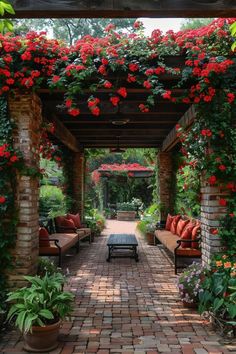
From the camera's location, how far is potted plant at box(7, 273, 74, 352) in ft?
11.2

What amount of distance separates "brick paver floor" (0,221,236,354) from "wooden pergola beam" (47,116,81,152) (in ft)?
8.65

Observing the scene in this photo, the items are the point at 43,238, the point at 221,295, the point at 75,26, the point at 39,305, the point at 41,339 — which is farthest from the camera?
the point at 75,26

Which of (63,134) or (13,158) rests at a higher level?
(63,134)

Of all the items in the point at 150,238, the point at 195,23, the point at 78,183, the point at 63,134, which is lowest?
the point at 150,238

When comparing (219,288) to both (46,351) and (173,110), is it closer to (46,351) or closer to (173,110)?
(46,351)

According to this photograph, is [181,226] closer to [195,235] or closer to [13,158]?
[195,235]

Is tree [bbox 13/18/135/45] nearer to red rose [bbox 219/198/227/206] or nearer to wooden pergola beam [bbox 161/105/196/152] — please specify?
wooden pergola beam [bbox 161/105/196/152]

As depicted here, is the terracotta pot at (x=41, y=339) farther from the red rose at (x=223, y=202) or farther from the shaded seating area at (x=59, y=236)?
the shaded seating area at (x=59, y=236)

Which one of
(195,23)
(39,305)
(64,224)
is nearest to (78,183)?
(64,224)

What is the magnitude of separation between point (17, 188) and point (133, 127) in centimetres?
395

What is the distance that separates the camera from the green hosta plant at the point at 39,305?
11.2ft

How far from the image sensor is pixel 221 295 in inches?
152

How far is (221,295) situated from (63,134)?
193 inches

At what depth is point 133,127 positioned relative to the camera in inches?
312
